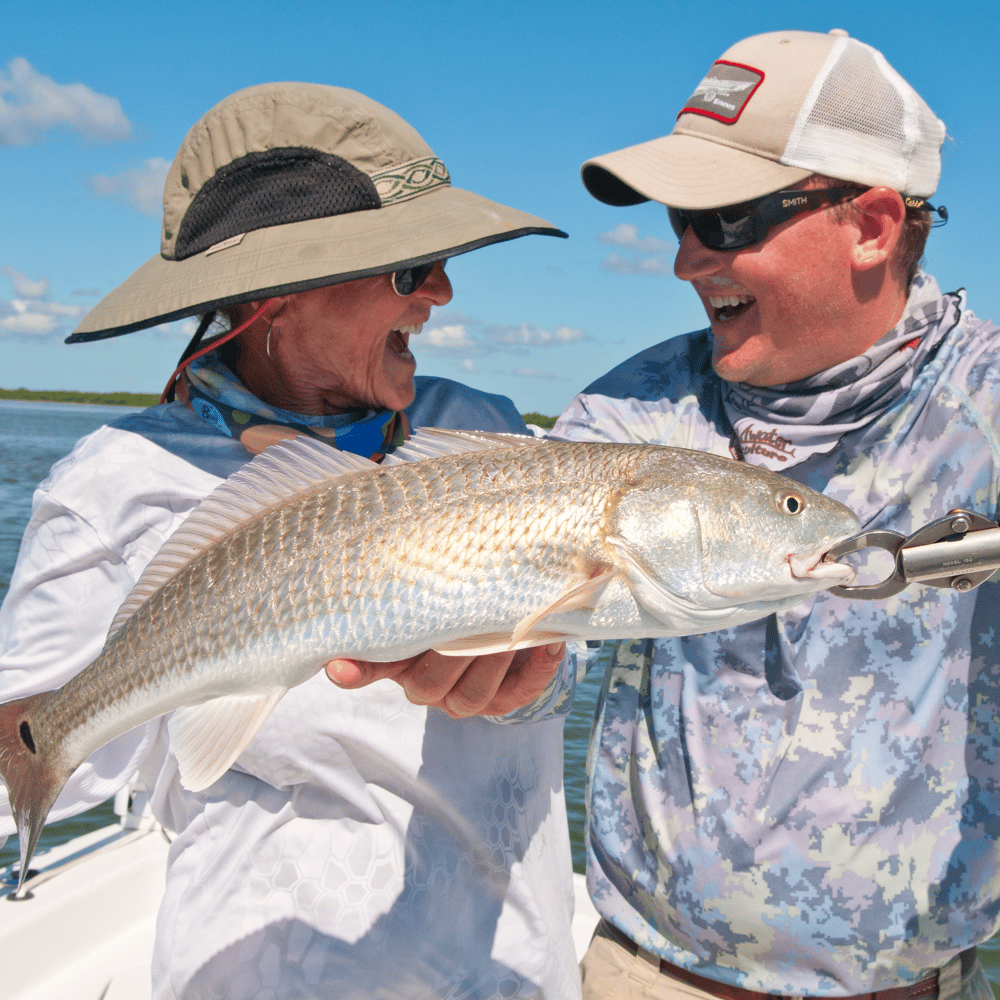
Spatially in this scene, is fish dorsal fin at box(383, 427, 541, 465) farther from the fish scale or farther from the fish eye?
the fish eye

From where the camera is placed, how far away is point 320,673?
8.20 feet

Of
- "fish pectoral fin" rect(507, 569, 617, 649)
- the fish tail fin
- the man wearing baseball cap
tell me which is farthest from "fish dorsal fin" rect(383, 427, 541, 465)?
the fish tail fin

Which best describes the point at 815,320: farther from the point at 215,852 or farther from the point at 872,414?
the point at 215,852

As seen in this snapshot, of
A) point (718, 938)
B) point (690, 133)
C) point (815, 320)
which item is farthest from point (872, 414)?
point (718, 938)

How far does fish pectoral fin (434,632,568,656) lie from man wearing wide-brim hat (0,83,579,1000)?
0.43 m

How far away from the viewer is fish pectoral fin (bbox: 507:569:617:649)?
191 cm

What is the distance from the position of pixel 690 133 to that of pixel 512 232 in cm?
79

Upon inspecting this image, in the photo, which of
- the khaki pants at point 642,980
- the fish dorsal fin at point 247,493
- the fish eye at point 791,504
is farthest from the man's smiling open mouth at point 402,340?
the khaki pants at point 642,980

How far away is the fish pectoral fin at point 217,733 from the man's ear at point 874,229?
2047mm

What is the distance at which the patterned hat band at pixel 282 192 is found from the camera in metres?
2.45

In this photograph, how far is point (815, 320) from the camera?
8.68 ft

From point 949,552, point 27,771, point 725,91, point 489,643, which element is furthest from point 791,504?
point 27,771

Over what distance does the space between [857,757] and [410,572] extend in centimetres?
137

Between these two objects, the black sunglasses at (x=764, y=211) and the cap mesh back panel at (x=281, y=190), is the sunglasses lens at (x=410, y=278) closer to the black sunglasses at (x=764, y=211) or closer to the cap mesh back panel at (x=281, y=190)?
the cap mesh back panel at (x=281, y=190)
